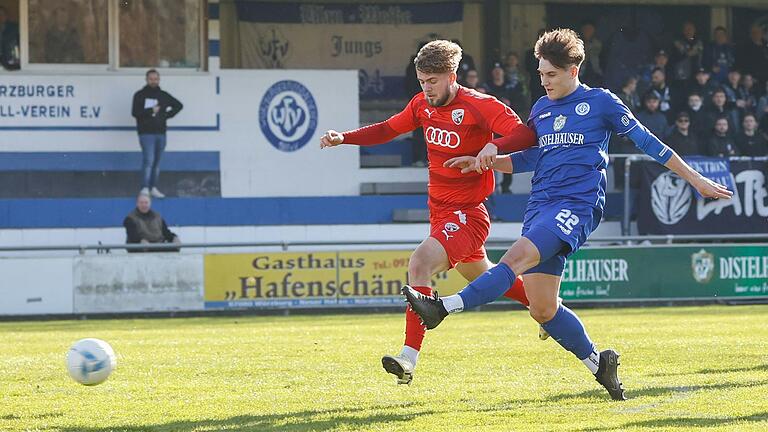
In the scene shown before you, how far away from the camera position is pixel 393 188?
22109 mm

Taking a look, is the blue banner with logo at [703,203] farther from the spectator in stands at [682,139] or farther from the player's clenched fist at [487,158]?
the player's clenched fist at [487,158]

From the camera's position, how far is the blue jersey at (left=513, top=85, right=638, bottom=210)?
24.1ft

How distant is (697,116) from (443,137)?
47.4 feet

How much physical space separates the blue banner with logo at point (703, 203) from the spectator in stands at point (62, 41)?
956cm

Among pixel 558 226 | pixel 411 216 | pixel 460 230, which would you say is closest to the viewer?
pixel 558 226

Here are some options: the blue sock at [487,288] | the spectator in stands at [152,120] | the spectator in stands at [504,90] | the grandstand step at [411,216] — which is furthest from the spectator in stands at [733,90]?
the blue sock at [487,288]

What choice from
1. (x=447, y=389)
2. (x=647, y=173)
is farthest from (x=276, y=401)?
(x=647, y=173)

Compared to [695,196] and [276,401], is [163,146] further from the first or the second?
[276,401]

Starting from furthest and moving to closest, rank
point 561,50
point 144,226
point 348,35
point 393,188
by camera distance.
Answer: point 348,35
point 393,188
point 144,226
point 561,50

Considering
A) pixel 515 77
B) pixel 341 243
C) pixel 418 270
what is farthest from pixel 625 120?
pixel 515 77

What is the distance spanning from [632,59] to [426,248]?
1651cm

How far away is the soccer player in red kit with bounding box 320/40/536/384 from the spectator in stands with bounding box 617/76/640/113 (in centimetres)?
1354

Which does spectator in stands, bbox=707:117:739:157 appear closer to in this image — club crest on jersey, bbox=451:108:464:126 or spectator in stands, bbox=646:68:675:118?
spectator in stands, bbox=646:68:675:118

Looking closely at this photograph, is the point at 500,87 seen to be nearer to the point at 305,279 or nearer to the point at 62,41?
the point at 305,279
